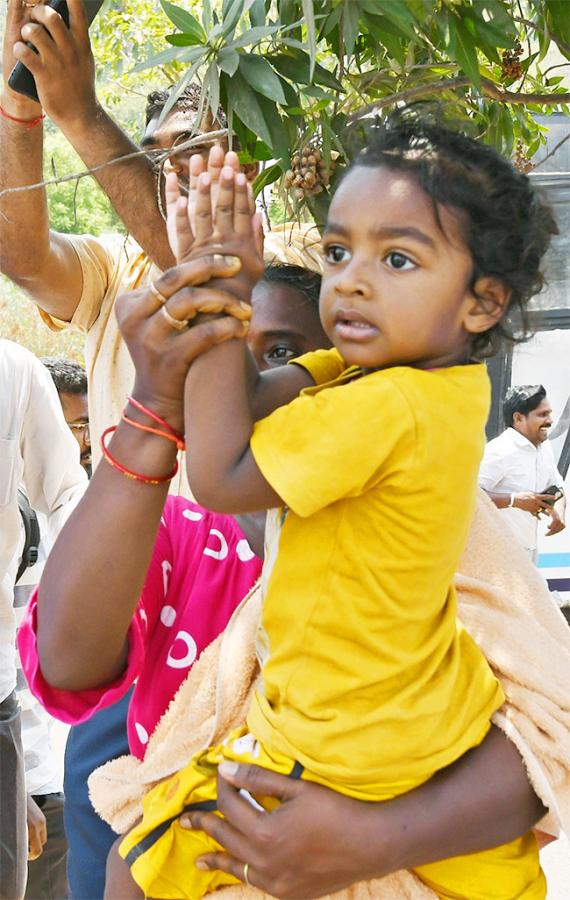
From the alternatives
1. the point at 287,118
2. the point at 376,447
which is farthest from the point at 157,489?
the point at 287,118

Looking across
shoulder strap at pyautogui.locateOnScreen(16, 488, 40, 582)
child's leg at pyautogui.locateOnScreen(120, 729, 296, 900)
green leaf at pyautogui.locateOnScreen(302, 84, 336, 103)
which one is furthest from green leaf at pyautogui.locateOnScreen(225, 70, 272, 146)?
shoulder strap at pyautogui.locateOnScreen(16, 488, 40, 582)

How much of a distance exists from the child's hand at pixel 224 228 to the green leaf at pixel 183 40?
1.71 feet

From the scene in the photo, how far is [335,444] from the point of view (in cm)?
127

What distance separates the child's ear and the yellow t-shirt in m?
0.06

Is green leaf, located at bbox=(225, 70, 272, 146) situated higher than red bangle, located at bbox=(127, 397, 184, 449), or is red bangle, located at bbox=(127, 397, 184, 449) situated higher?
green leaf, located at bbox=(225, 70, 272, 146)

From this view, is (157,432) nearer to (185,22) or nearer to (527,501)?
(185,22)

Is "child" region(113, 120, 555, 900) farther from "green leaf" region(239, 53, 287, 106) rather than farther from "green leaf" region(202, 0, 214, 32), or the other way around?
"green leaf" region(202, 0, 214, 32)

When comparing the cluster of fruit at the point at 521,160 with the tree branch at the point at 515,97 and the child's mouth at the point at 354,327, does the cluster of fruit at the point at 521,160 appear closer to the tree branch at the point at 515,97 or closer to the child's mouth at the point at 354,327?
the tree branch at the point at 515,97

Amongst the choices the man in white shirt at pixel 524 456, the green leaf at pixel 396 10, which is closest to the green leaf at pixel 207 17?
the green leaf at pixel 396 10

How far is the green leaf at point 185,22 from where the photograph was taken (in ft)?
5.61

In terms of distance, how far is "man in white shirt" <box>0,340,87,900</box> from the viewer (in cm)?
355

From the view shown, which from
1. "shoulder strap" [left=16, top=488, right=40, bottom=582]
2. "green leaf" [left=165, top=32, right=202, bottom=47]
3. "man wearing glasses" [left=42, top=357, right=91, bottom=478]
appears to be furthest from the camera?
"man wearing glasses" [left=42, top=357, right=91, bottom=478]

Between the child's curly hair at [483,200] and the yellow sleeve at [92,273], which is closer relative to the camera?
the child's curly hair at [483,200]

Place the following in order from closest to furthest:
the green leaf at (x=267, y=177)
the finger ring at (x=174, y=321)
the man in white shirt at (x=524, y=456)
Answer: the finger ring at (x=174, y=321) → the green leaf at (x=267, y=177) → the man in white shirt at (x=524, y=456)
